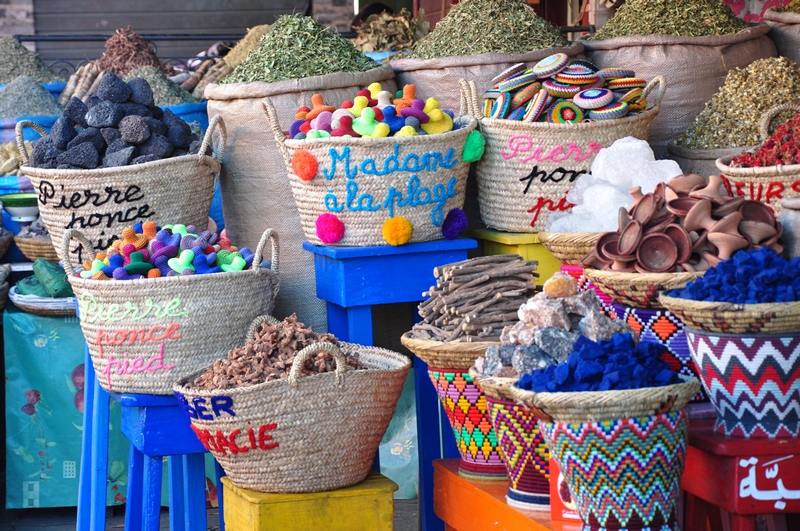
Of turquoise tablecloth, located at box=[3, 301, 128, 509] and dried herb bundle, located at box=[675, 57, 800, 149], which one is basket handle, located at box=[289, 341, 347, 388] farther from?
turquoise tablecloth, located at box=[3, 301, 128, 509]

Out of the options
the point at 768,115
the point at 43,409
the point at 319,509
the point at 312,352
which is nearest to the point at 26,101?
the point at 43,409

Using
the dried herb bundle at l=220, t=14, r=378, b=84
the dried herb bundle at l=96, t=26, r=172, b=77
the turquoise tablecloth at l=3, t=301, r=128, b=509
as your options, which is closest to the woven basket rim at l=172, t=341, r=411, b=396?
the dried herb bundle at l=220, t=14, r=378, b=84

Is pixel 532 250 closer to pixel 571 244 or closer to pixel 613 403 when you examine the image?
pixel 571 244

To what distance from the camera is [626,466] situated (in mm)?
1482

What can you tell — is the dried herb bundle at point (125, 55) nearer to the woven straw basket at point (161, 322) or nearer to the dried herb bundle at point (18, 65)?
the dried herb bundle at point (18, 65)

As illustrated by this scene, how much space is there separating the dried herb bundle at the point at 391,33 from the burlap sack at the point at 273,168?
134 cm

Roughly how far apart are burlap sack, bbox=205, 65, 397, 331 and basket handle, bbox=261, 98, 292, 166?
11 cm

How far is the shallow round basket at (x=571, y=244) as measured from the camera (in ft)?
7.02

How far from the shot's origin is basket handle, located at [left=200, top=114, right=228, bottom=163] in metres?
2.65

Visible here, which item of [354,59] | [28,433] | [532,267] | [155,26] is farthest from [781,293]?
[155,26]

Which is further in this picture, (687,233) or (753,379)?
(687,233)

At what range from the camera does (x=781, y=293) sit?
1538mm

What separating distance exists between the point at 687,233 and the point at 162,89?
2495 mm

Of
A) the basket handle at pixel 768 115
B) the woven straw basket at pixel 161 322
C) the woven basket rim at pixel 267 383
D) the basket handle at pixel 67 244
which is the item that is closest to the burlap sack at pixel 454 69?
the basket handle at pixel 768 115
